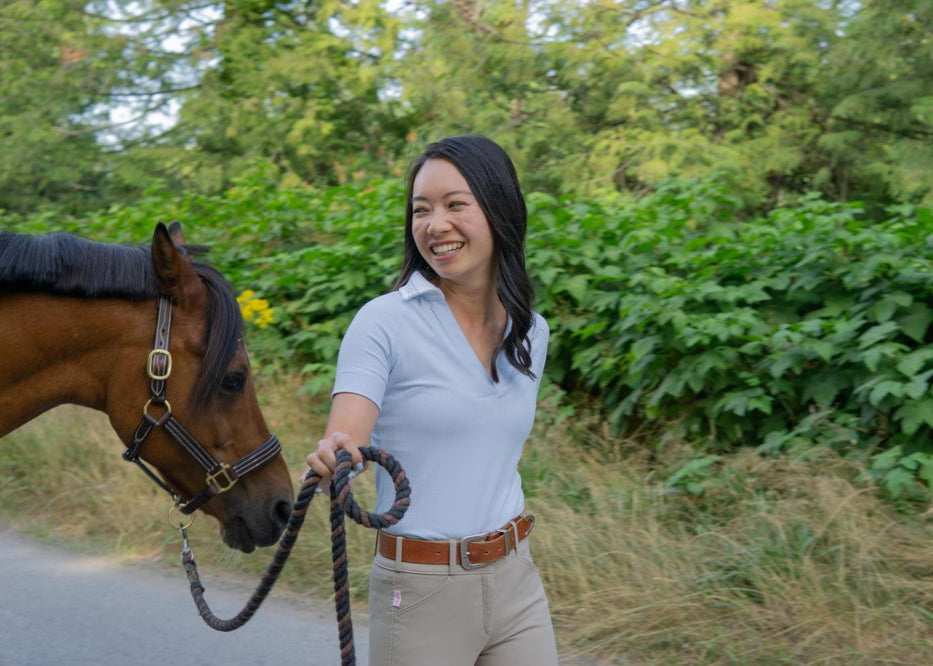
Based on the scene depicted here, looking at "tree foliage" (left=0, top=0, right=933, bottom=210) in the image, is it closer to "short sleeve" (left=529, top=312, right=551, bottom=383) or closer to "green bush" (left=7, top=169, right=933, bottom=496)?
"green bush" (left=7, top=169, right=933, bottom=496)

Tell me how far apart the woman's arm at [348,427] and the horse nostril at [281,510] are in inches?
41.4

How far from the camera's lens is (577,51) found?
885cm

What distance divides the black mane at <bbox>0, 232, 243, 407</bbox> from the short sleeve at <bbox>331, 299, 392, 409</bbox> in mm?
851

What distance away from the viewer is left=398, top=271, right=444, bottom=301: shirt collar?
2053 mm

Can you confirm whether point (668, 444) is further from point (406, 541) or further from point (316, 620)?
point (406, 541)

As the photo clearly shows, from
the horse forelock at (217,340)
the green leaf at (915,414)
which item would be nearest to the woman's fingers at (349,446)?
the horse forelock at (217,340)

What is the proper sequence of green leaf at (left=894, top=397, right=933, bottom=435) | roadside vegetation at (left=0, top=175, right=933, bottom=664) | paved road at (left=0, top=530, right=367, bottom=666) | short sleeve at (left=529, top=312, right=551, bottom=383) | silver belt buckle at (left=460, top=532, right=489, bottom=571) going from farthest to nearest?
green leaf at (left=894, top=397, right=933, bottom=435) < paved road at (left=0, top=530, right=367, bottom=666) < roadside vegetation at (left=0, top=175, right=933, bottom=664) < short sleeve at (left=529, top=312, right=551, bottom=383) < silver belt buckle at (left=460, top=532, right=489, bottom=571)

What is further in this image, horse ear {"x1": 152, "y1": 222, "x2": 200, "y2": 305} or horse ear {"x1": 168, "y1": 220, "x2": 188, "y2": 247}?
horse ear {"x1": 168, "y1": 220, "x2": 188, "y2": 247}

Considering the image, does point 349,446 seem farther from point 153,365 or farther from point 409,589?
point 153,365

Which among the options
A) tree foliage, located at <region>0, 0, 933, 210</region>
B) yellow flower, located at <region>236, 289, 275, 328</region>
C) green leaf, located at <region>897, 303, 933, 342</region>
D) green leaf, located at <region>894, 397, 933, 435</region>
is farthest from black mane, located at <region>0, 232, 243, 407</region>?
tree foliage, located at <region>0, 0, 933, 210</region>

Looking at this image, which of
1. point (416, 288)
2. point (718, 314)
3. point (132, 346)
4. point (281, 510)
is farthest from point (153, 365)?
point (718, 314)

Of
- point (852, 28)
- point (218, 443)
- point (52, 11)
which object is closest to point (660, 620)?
point (218, 443)

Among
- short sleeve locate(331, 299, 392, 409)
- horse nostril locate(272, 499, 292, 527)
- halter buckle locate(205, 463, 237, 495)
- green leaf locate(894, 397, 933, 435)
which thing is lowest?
green leaf locate(894, 397, 933, 435)

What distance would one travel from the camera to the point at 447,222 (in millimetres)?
2039
